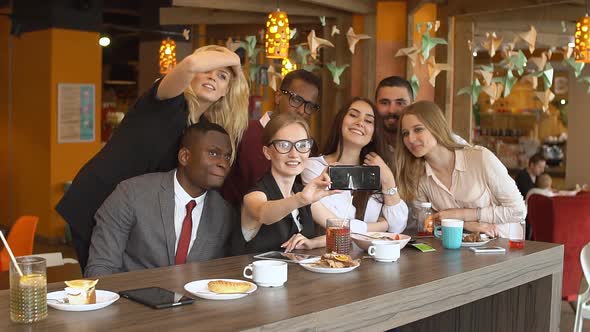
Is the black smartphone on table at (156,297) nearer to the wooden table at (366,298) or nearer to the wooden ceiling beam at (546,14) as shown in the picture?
the wooden table at (366,298)

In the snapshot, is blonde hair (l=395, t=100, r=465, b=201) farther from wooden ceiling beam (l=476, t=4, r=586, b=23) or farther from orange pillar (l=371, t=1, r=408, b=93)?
wooden ceiling beam (l=476, t=4, r=586, b=23)

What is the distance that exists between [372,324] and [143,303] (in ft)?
2.05

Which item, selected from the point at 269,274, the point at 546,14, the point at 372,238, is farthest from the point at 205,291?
the point at 546,14

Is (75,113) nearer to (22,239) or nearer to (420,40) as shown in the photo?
(22,239)

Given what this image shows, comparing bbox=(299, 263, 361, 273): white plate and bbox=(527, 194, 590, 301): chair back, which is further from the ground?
bbox=(299, 263, 361, 273): white plate

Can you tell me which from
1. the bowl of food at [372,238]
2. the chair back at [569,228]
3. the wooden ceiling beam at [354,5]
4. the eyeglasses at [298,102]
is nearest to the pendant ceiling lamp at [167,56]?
the wooden ceiling beam at [354,5]

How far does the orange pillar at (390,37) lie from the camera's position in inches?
239

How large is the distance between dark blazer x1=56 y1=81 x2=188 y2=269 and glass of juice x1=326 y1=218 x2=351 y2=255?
78 centimetres

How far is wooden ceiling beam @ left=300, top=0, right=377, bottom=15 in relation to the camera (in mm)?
5957

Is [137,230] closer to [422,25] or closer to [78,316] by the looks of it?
[78,316]

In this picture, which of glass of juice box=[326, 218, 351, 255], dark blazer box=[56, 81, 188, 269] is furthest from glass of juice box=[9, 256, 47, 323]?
dark blazer box=[56, 81, 188, 269]

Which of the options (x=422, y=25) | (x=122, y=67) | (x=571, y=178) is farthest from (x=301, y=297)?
(x=122, y=67)

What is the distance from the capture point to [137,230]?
2646 mm

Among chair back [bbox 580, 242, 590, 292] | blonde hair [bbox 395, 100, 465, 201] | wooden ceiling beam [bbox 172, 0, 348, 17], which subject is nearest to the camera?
blonde hair [bbox 395, 100, 465, 201]
